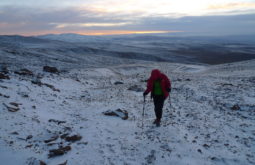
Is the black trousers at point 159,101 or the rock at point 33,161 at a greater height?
the black trousers at point 159,101

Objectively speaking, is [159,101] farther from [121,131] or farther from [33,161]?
[33,161]

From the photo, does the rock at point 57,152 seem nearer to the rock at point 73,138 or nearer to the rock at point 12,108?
the rock at point 73,138

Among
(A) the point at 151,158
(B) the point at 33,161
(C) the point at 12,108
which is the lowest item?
(A) the point at 151,158

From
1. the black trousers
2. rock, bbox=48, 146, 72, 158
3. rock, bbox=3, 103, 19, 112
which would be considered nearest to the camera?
rock, bbox=48, 146, 72, 158

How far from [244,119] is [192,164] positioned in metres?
4.62

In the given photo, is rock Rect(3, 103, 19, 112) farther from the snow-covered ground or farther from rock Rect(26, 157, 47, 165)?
rock Rect(26, 157, 47, 165)

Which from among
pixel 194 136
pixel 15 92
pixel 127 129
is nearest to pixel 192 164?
pixel 194 136

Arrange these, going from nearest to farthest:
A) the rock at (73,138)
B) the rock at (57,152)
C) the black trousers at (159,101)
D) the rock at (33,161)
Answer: the rock at (33,161), the rock at (57,152), the rock at (73,138), the black trousers at (159,101)

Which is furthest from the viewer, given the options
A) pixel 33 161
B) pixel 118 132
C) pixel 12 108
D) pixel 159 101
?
pixel 12 108

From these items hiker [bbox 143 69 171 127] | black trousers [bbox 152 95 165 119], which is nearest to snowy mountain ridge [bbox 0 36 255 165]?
black trousers [bbox 152 95 165 119]

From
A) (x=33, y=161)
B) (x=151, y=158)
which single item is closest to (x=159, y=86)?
(x=151, y=158)

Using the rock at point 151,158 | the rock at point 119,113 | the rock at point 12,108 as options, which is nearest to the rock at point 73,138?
the rock at point 151,158

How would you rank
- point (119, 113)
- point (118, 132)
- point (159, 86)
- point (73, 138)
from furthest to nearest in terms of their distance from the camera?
point (119, 113), point (159, 86), point (118, 132), point (73, 138)

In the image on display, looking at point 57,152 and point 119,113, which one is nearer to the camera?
point 57,152
